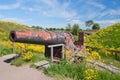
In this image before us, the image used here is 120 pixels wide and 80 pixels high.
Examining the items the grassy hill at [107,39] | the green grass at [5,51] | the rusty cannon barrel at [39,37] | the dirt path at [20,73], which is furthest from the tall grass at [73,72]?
the grassy hill at [107,39]

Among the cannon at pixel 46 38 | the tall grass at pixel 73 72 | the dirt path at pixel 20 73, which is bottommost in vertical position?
the dirt path at pixel 20 73

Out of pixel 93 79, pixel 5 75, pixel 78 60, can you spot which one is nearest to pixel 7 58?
pixel 5 75

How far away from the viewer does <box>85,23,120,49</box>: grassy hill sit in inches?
931

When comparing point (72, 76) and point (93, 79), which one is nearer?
point (93, 79)

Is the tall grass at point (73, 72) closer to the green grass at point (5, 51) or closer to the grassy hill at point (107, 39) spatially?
the green grass at point (5, 51)

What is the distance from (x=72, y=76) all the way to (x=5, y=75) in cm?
279

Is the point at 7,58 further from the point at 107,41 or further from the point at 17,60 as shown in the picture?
the point at 107,41

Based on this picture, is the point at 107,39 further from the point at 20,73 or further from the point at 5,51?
the point at 20,73

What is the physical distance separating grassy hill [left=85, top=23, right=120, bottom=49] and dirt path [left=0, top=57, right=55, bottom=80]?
40.6 feet

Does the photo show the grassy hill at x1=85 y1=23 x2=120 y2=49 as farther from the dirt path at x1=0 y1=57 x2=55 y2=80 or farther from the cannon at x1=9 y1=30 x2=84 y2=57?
the dirt path at x1=0 y1=57 x2=55 y2=80

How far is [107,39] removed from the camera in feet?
85.2

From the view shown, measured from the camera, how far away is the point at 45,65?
11062mm

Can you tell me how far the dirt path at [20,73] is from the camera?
9.89 metres

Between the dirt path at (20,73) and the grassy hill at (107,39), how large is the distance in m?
12.4
